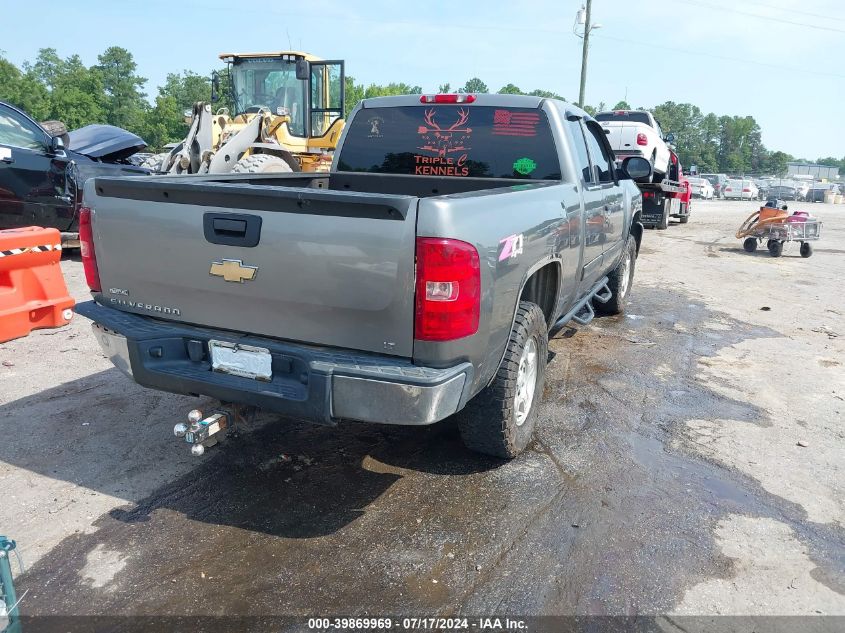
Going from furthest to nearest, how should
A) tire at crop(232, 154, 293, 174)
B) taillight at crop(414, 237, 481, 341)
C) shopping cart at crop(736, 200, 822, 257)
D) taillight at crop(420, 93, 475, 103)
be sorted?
shopping cart at crop(736, 200, 822, 257)
tire at crop(232, 154, 293, 174)
taillight at crop(420, 93, 475, 103)
taillight at crop(414, 237, 481, 341)

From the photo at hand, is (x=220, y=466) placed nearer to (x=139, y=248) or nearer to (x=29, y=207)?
(x=139, y=248)

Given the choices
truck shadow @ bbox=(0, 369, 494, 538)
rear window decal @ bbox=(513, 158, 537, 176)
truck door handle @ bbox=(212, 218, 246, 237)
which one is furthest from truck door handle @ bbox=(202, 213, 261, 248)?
rear window decal @ bbox=(513, 158, 537, 176)

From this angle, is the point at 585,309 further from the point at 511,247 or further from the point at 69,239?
the point at 69,239

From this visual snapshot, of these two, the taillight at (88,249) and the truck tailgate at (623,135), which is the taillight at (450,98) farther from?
the truck tailgate at (623,135)

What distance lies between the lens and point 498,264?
306 cm

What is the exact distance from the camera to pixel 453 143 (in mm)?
4859

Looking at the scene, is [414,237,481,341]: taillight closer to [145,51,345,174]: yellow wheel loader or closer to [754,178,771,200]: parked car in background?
[145,51,345,174]: yellow wheel loader

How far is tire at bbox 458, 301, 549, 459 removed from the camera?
3.53 metres

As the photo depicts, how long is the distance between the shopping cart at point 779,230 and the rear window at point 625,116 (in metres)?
5.37

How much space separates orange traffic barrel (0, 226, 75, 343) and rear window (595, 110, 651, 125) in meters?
15.4

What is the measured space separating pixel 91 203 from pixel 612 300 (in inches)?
226

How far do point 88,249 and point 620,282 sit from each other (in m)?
5.58

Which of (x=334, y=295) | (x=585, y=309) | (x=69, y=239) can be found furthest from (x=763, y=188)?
(x=334, y=295)

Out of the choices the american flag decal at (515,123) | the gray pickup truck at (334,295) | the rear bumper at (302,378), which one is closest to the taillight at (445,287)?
the gray pickup truck at (334,295)
